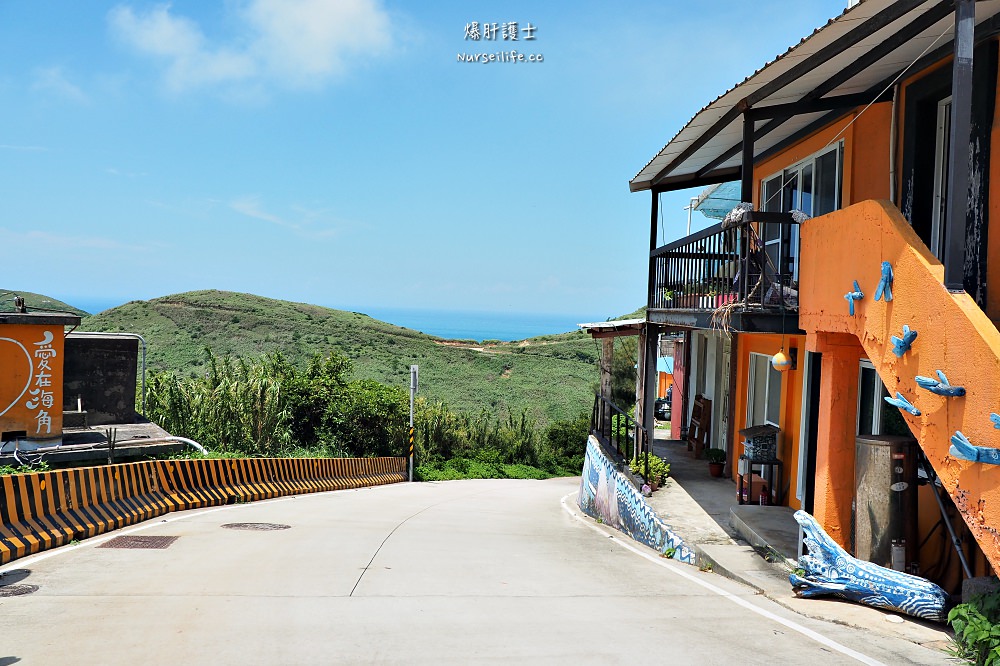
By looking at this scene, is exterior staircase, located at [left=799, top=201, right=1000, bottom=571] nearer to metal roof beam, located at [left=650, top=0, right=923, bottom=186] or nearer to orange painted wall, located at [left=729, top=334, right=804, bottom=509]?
metal roof beam, located at [left=650, top=0, right=923, bottom=186]

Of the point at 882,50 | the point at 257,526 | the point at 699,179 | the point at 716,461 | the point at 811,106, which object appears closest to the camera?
the point at 882,50

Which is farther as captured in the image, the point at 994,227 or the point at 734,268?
the point at 734,268

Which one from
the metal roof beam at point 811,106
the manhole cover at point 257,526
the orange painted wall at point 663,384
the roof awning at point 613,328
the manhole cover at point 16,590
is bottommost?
the manhole cover at point 257,526

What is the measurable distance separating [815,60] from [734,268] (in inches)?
169

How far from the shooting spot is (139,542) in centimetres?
1001

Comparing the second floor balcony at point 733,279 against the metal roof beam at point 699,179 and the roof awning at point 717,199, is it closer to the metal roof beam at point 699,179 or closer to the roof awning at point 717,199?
the metal roof beam at point 699,179

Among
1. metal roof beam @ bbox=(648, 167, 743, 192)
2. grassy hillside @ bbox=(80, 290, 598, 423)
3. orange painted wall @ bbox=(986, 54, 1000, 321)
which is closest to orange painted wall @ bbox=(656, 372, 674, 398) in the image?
grassy hillside @ bbox=(80, 290, 598, 423)

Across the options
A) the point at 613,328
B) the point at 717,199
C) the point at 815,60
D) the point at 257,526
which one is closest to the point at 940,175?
the point at 815,60

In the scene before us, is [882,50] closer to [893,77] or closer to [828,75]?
[828,75]

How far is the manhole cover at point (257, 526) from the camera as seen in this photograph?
1164cm

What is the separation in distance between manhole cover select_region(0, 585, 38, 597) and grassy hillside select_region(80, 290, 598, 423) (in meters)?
44.3

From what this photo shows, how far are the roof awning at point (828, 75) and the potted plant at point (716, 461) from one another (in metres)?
5.75

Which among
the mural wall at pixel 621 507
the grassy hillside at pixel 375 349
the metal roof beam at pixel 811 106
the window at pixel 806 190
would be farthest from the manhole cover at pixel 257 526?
the grassy hillside at pixel 375 349

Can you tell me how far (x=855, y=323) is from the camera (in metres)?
7.45
